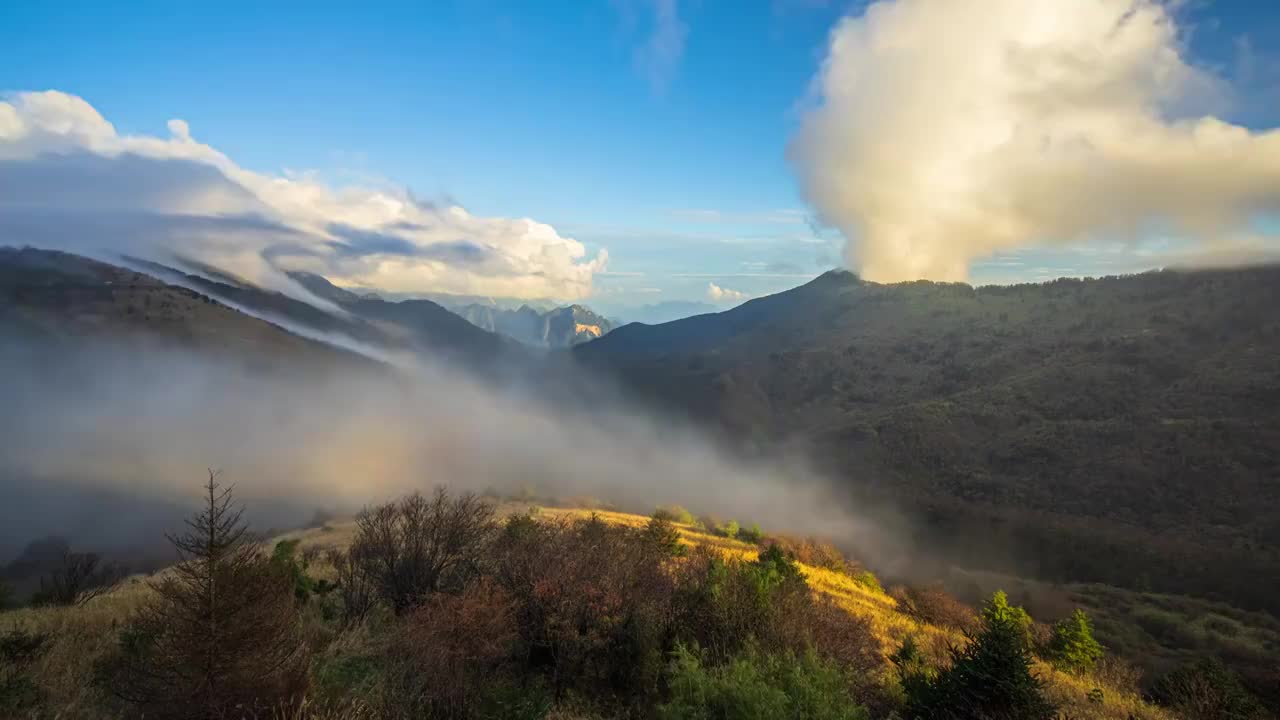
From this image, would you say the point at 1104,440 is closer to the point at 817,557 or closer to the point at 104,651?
the point at 817,557

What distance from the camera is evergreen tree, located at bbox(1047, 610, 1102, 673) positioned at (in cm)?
2186

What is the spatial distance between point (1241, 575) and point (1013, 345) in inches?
5559

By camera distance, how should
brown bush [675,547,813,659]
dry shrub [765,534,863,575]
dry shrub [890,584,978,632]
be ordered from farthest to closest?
dry shrub [765,534,863,575] < dry shrub [890,584,978,632] < brown bush [675,547,813,659]

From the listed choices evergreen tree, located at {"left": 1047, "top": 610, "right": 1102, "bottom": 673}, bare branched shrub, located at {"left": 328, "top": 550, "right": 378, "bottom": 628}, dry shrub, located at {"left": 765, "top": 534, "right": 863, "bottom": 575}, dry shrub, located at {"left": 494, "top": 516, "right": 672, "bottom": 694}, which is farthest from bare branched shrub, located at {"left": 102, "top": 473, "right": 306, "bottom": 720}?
dry shrub, located at {"left": 765, "top": 534, "right": 863, "bottom": 575}

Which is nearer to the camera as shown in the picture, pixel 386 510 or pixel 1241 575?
pixel 386 510

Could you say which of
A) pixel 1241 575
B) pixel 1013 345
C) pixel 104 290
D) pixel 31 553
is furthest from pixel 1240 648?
pixel 104 290

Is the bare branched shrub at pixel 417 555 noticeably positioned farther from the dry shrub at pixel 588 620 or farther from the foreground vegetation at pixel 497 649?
the dry shrub at pixel 588 620

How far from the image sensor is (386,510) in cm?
2050

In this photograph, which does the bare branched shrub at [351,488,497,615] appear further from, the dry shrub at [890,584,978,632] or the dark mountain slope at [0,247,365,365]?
the dark mountain slope at [0,247,365,365]

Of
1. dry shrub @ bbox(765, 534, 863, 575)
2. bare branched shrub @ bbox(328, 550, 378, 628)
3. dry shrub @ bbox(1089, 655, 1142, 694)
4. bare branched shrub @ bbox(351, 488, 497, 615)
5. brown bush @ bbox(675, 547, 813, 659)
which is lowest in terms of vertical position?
dry shrub @ bbox(765, 534, 863, 575)

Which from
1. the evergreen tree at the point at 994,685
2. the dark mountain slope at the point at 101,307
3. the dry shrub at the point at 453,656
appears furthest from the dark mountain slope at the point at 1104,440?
the dark mountain slope at the point at 101,307

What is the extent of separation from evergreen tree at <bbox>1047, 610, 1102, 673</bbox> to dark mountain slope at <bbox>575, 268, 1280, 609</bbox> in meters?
62.8

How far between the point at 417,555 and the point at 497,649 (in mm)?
6763

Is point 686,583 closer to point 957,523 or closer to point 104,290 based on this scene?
point 957,523
